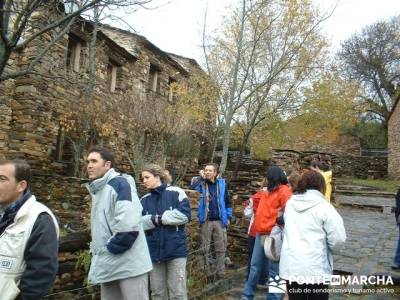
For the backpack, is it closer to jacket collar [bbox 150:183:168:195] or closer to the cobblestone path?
the cobblestone path

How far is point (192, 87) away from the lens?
15.1m

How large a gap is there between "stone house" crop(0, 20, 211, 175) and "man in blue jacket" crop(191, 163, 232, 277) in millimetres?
5498

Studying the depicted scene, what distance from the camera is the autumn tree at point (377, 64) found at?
1411 inches

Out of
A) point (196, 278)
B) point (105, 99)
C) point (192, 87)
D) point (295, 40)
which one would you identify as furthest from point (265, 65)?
point (196, 278)

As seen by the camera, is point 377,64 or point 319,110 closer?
point 319,110

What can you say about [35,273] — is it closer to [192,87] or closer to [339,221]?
[339,221]

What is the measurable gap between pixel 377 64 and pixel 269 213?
36177 millimetres

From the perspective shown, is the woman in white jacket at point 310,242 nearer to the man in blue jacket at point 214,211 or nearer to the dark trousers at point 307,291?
the dark trousers at point 307,291

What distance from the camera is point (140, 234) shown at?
351 cm

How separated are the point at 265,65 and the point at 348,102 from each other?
4652 millimetres

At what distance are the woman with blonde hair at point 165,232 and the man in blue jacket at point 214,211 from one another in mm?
2120

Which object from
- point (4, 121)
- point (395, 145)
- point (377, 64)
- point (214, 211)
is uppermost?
point (377, 64)

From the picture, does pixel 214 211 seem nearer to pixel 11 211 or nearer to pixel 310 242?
pixel 310 242

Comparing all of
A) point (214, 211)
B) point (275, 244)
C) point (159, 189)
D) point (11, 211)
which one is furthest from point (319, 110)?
point (11, 211)
